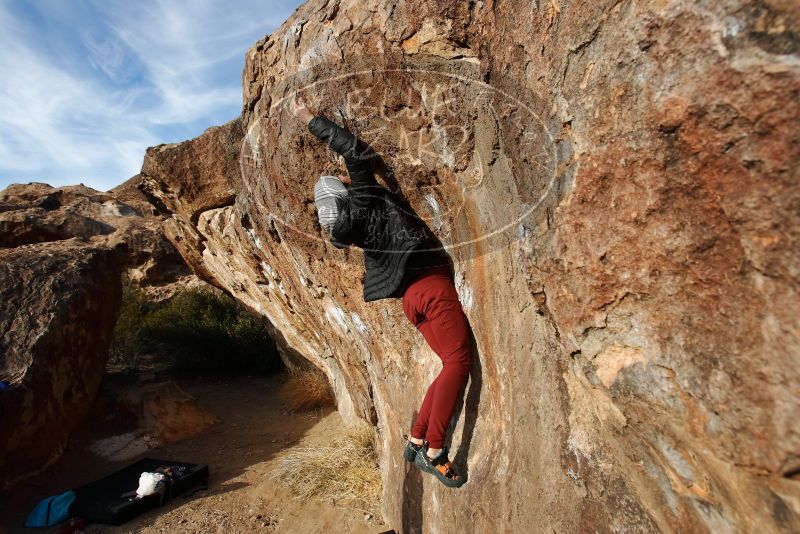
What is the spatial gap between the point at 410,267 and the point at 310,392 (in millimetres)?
4257

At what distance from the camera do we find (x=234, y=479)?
14.8 feet

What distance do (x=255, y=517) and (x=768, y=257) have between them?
12.7 feet

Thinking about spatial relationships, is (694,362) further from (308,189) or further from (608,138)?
(308,189)

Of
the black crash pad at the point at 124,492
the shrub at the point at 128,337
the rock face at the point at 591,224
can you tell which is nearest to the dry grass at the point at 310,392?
the black crash pad at the point at 124,492

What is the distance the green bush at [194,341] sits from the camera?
780 cm

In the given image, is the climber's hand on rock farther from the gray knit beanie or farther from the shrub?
the shrub

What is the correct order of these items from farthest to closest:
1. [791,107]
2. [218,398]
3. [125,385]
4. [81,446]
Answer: [218,398]
[125,385]
[81,446]
[791,107]

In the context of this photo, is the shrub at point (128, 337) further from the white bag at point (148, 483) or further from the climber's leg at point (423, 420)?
the climber's leg at point (423, 420)

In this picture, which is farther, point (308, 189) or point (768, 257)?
point (308, 189)

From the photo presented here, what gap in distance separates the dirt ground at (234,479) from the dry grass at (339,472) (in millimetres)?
94

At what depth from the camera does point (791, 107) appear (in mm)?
1008

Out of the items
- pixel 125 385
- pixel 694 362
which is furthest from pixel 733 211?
pixel 125 385

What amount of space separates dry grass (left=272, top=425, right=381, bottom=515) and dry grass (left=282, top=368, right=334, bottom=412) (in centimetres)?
128

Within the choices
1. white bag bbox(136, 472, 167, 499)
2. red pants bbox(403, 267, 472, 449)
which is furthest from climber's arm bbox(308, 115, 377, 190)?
white bag bbox(136, 472, 167, 499)
